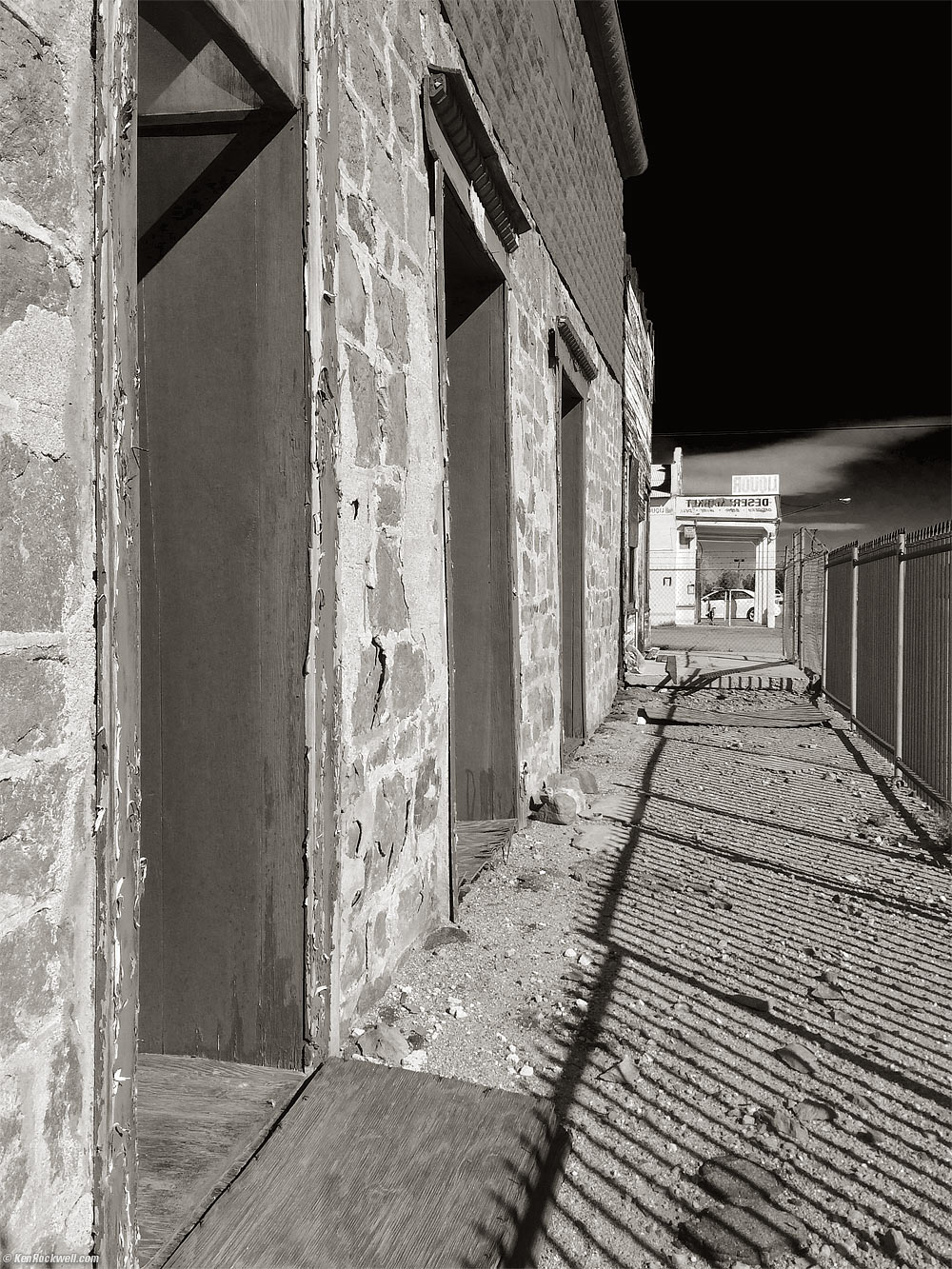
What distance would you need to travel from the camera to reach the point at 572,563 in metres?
7.89

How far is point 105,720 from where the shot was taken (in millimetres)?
1388

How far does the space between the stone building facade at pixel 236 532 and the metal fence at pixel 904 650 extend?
2493mm

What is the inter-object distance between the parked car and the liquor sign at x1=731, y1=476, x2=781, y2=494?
4639 millimetres

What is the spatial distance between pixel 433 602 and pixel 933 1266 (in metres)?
2.40

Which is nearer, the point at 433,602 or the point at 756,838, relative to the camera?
the point at 433,602

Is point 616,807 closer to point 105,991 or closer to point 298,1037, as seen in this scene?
point 298,1037

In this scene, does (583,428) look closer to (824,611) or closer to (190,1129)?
(824,611)

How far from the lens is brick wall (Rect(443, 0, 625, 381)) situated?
4.73m

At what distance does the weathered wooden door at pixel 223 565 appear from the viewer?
2350 millimetres

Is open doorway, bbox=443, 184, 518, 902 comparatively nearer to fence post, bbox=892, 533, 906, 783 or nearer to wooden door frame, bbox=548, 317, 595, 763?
wooden door frame, bbox=548, 317, 595, 763

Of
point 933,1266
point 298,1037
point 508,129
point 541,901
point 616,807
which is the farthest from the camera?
point 616,807

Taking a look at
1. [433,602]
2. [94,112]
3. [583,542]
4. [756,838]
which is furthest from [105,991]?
[583,542]

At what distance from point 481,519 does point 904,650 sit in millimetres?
3603

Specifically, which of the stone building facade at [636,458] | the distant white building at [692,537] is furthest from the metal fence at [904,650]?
the distant white building at [692,537]
